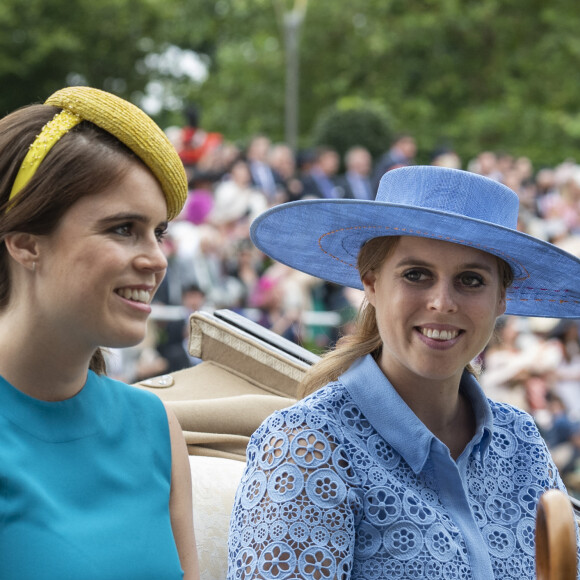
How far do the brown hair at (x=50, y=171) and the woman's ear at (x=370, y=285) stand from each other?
0.71 meters

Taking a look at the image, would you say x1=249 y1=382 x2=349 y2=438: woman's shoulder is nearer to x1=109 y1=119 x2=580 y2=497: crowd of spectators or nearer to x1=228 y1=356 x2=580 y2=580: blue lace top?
x1=228 y1=356 x2=580 y2=580: blue lace top

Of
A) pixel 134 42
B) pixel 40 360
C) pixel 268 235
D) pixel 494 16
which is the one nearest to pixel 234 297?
pixel 268 235

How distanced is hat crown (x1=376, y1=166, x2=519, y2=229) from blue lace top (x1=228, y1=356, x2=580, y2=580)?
373 mm

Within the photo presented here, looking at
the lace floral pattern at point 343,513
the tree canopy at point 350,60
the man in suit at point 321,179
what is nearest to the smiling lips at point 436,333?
the lace floral pattern at point 343,513

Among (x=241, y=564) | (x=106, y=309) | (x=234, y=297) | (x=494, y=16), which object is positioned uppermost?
(x=494, y=16)

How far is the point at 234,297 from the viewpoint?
9.44 meters

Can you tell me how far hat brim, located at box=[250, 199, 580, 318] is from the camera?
2109mm

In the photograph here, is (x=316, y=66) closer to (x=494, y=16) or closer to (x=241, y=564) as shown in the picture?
(x=494, y=16)

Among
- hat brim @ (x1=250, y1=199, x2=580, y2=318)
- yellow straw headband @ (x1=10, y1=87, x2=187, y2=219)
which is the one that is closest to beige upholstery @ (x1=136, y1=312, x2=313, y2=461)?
hat brim @ (x1=250, y1=199, x2=580, y2=318)

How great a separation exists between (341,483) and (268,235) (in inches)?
24.9

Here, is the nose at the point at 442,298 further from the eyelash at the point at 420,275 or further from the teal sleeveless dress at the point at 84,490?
the teal sleeveless dress at the point at 84,490

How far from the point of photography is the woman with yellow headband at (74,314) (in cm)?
170

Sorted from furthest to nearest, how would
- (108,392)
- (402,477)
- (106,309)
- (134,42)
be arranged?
(134,42) → (402,477) → (108,392) → (106,309)

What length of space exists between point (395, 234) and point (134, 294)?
2.26ft
